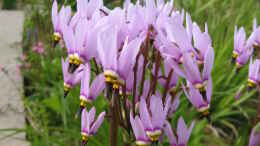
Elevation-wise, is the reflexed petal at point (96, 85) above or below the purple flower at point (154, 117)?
above

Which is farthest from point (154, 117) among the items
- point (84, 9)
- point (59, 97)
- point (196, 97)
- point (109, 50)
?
point (59, 97)

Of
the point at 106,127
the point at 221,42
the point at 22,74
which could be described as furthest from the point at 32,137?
the point at 221,42

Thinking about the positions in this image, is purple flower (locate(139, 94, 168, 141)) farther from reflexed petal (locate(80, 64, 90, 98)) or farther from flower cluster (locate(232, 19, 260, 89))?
flower cluster (locate(232, 19, 260, 89))

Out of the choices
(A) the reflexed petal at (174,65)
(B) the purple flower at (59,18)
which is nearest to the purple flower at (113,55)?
(A) the reflexed petal at (174,65)

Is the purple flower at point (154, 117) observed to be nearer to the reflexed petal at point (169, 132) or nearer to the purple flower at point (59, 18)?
the reflexed petal at point (169, 132)

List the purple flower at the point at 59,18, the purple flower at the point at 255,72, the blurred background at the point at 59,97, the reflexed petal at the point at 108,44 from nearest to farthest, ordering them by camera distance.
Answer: the reflexed petal at the point at 108,44, the purple flower at the point at 59,18, the purple flower at the point at 255,72, the blurred background at the point at 59,97

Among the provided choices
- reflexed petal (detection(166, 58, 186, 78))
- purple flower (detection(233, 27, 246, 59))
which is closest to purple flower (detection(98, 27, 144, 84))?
reflexed petal (detection(166, 58, 186, 78))
